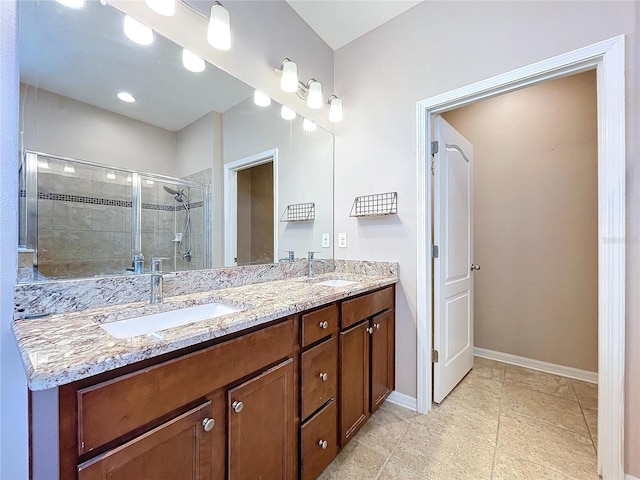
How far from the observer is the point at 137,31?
45.8 inches

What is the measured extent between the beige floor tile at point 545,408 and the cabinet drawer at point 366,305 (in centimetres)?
106

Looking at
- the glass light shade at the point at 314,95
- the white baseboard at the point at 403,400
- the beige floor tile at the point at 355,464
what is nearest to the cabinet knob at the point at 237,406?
the beige floor tile at the point at 355,464

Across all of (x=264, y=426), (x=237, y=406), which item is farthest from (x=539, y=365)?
(x=237, y=406)

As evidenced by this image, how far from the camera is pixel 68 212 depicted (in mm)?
1004

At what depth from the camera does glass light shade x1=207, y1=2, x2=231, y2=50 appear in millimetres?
1335

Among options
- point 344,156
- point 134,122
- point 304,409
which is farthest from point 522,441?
point 134,122

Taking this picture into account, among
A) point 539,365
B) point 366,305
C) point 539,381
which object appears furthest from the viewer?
point 539,365

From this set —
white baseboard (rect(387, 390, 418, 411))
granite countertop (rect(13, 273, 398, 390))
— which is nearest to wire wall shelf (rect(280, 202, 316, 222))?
granite countertop (rect(13, 273, 398, 390))

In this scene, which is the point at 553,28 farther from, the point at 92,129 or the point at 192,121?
the point at 92,129

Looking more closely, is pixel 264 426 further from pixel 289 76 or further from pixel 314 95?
pixel 314 95

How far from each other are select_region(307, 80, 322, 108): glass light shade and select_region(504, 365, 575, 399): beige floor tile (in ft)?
8.58

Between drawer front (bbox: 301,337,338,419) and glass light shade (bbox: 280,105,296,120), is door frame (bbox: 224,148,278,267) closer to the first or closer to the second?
glass light shade (bbox: 280,105,296,120)

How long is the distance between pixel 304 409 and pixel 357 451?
60 centimetres

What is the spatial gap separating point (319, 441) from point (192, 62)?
190 cm
